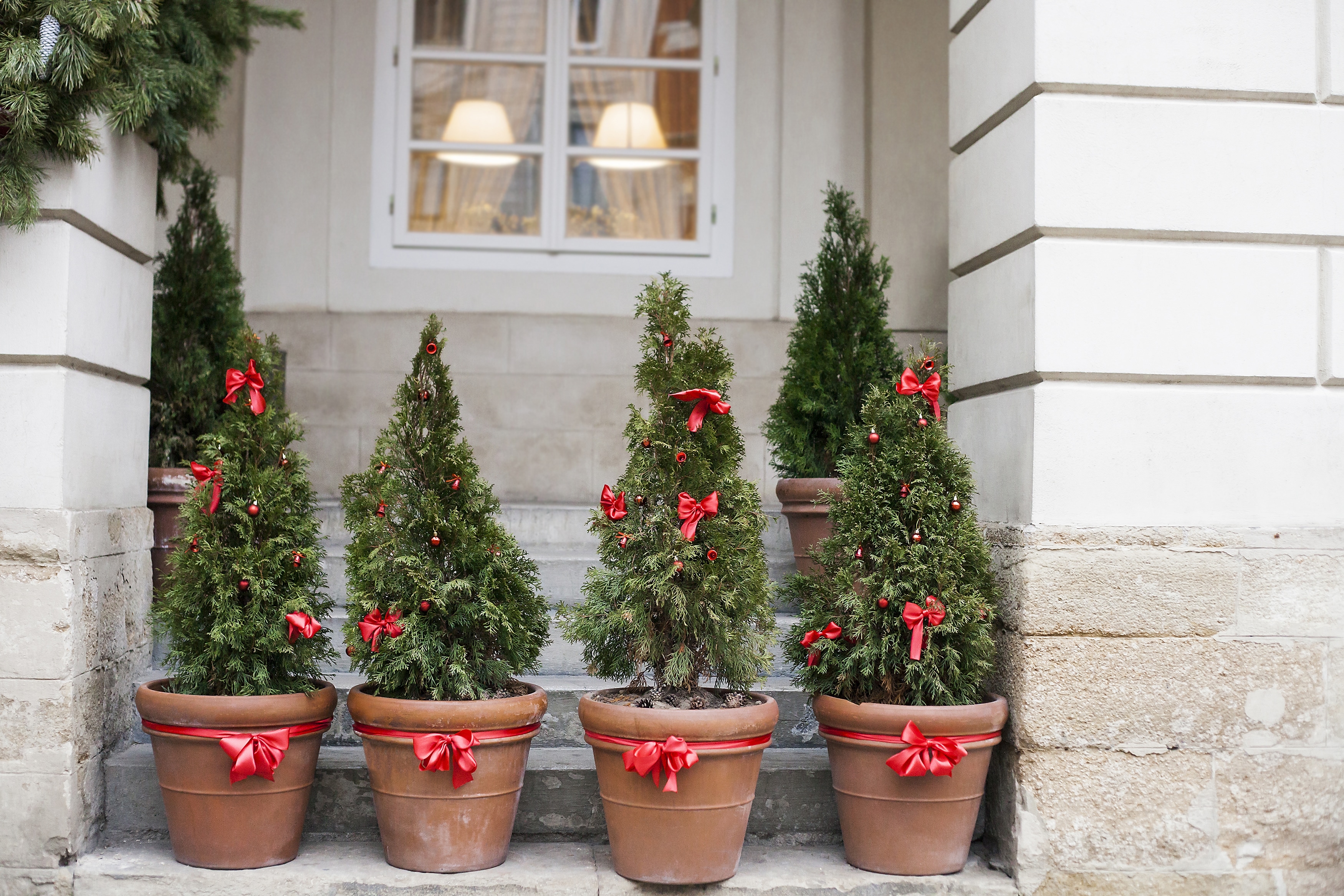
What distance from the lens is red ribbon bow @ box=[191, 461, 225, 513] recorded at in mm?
3230

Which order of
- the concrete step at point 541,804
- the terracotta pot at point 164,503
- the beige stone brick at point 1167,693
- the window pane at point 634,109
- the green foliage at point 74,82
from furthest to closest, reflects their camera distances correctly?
the window pane at point 634,109, the terracotta pot at point 164,503, the concrete step at point 541,804, the beige stone brick at point 1167,693, the green foliage at point 74,82

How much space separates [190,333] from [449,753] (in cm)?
243

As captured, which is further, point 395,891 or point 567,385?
point 567,385

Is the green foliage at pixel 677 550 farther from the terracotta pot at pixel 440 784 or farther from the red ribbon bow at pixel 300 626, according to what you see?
the red ribbon bow at pixel 300 626

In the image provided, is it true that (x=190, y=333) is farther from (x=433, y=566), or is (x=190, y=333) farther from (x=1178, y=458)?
(x=1178, y=458)

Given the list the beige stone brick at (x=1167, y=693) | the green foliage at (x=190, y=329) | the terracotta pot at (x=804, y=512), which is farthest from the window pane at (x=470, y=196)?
the beige stone brick at (x=1167, y=693)

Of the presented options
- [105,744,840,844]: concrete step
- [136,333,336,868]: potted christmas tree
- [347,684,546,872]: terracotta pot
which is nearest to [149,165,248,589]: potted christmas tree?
[136,333,336,868]: potted christmas tree

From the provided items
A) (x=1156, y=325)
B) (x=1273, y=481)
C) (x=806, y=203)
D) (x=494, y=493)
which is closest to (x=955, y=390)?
(x=1156, y=325)

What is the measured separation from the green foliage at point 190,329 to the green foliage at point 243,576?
1.29m

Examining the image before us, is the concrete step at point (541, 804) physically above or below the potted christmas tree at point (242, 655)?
below

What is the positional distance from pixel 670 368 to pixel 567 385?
2.84 meters

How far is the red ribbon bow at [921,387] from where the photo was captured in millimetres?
3352

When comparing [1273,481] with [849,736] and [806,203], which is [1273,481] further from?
[806,203]

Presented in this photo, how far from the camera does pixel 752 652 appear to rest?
3262 millimetres
